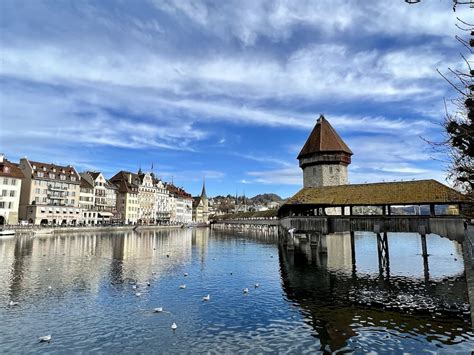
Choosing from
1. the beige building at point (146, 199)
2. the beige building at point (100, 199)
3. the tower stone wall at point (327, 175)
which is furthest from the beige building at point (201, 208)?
the tower stone wall at point (327, 175)

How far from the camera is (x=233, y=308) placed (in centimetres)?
1452

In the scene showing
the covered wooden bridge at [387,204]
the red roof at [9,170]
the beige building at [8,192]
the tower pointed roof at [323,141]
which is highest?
the tower pointed roof at [323,141]

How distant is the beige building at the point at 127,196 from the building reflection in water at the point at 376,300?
7206 centimetres

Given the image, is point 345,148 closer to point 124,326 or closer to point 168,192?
point 124,326

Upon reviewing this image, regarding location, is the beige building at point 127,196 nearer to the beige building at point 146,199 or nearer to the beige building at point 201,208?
the beige building at point 146,199

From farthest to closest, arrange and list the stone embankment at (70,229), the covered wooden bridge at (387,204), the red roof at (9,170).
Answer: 1. the red roof at (9,170)
2. the stone embankment at (70,229)
3. the covered wooden bridge at (387,204)

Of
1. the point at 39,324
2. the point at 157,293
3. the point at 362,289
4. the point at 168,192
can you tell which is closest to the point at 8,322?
the point at 39,324

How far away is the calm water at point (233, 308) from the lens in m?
10.6

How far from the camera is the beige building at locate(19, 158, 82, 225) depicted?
6412 cm

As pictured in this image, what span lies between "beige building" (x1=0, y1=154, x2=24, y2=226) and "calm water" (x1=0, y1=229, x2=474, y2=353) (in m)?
37.4

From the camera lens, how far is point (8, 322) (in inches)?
474

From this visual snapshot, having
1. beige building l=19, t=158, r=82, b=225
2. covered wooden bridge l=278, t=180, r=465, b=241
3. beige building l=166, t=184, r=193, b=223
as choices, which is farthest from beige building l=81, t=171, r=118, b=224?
covered wooden bridge l=278, t=180, r=465, b=241

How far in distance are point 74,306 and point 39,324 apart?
2.26m

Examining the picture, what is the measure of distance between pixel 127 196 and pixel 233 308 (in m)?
80.1
